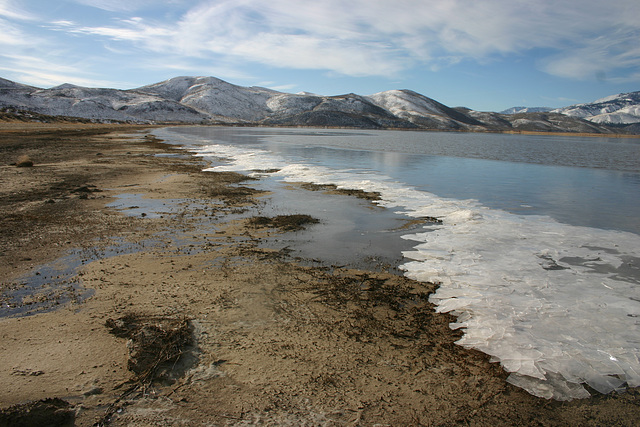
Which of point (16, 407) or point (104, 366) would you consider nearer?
point (16, 407)

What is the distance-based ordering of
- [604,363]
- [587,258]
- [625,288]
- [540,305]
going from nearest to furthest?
[604,363] → [540,305] → [625,288] → [587,258]

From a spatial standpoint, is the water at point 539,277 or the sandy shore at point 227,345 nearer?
the sandy shore at point 227,345

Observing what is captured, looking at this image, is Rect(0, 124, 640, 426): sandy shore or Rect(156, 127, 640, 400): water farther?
Rect(156, 127, 640, 400): water

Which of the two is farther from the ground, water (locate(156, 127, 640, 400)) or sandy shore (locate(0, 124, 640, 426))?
water (locate(156, 127, 640, 400))

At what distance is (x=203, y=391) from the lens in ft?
12.3

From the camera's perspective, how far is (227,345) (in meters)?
4.47

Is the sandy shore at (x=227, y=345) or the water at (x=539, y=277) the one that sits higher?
the water at (x=539, y=277)

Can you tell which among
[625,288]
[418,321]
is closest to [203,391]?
[418,321]

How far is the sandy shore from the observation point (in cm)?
355

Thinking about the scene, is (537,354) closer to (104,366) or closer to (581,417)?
(581,417)

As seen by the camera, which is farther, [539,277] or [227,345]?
[539,277]

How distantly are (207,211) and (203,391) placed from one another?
8019 millimetres

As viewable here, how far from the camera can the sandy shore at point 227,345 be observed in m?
3.55

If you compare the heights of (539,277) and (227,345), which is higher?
(539,277)
